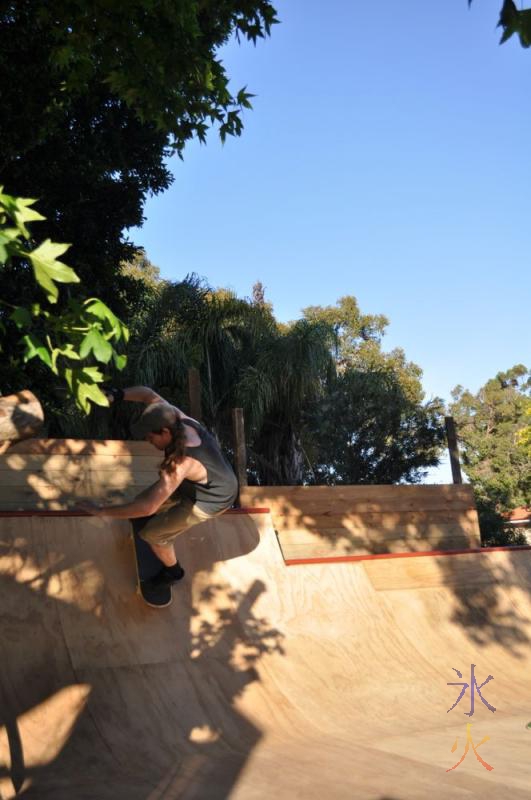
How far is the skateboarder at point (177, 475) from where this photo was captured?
4.54 metres

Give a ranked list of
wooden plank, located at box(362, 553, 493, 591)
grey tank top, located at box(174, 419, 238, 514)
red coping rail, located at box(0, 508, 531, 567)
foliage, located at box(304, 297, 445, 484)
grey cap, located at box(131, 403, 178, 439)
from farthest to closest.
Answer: foliage, located at box(304, 297, 445, 484)
wooden plank, located at box(362, 553, 493, 591)
red coping rail, located at box(0, 508, 531, 567)
grey tank top, located at box(174, 419, 238, 514)
grey cap, located at box(131, 403, 178, 439)

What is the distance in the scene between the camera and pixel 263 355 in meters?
18.5

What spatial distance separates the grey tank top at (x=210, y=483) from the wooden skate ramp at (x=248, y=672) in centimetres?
117

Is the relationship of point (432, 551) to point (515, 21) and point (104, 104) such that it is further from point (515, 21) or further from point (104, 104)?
point (104, 104)

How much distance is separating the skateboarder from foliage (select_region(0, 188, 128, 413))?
7.23 feet

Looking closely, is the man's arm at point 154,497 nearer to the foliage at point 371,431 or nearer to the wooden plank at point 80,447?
the wooden plank at point 80,447

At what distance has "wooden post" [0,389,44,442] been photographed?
2418mm

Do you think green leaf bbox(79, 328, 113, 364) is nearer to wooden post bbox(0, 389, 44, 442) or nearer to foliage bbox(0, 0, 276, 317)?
wooden post bbox(0, 389, 44, 442)

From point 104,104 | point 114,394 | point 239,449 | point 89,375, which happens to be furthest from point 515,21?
point 104,104

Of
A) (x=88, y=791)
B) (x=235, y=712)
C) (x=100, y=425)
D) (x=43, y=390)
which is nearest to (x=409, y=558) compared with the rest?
(x=235, y=712)

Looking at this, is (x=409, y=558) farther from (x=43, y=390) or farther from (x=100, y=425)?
(x=100, y=425)

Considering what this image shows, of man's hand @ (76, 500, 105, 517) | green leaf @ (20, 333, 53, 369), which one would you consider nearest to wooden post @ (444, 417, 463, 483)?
man's hand @ (76, 500, 105, 517)

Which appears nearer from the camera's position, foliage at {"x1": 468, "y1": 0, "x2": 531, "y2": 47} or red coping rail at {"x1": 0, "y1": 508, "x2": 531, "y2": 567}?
foliage at {"x1": 468, "y1": 0, "x2": 531, "y2": 47}

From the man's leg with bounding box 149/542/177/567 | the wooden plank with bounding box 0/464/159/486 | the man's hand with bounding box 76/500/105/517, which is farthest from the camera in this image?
the wooden plank with bounding box 0/464/159/486
